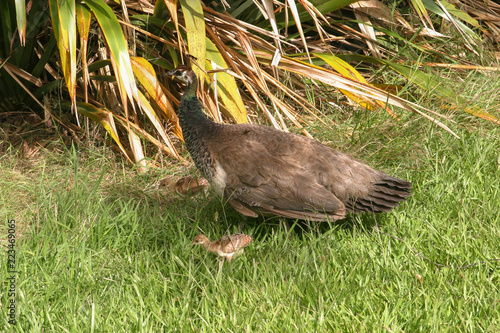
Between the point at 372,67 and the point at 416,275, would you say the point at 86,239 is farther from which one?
the point at 372,67

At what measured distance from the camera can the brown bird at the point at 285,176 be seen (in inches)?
144

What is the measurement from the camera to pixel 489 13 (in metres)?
6.34

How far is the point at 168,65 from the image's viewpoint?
15.9 feet

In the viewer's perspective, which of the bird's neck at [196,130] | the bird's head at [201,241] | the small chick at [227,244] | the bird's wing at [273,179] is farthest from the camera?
the bird's neck at [196,130]

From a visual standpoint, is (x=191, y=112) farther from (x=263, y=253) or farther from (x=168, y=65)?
(x=263, y=253)

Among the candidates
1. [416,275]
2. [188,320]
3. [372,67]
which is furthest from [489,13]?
[188,320]

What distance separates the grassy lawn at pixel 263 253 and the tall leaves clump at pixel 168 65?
290 mm

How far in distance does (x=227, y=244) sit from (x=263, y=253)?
0.35 meters

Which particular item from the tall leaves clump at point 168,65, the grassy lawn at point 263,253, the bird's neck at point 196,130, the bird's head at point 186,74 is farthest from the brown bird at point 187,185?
the bird's head at point 186,74

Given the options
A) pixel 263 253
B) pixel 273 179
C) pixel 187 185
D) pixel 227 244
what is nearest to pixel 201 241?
pixel 227 244

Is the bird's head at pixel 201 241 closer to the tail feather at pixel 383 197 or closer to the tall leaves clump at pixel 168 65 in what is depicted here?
the tail feather at pixel 383 197

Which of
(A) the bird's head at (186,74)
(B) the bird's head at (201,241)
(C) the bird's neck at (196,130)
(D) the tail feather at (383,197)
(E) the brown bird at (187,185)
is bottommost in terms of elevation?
(E) the brown bird at (187,185)

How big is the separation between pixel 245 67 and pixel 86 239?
2.01m

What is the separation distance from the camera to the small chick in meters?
3.34
